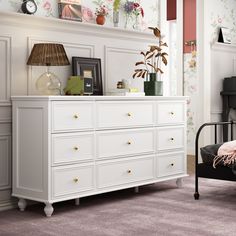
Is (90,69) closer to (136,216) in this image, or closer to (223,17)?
(136,216)

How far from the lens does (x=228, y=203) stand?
14.6 feet

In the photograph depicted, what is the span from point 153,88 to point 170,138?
1.72 feet

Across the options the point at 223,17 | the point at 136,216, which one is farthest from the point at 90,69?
the point at 223,17

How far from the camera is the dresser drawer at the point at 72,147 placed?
13.3 feet

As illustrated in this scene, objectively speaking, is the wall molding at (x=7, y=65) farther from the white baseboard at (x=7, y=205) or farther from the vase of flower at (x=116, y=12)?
the vase of flower at (x=116, y=12)

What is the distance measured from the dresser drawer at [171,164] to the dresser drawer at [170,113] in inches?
13.5

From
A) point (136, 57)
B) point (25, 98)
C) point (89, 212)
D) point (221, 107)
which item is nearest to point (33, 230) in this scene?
point (89, 212)

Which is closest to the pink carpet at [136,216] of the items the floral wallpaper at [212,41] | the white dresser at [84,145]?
the white dresser at [84,145]

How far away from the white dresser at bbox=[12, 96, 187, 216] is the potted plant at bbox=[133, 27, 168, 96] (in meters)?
0.22

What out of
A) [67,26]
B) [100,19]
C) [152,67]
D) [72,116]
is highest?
[100,19]

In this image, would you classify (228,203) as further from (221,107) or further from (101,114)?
(221,107)

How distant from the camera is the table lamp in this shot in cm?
429

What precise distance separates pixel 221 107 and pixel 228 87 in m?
0.29

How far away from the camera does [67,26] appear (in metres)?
4.74
